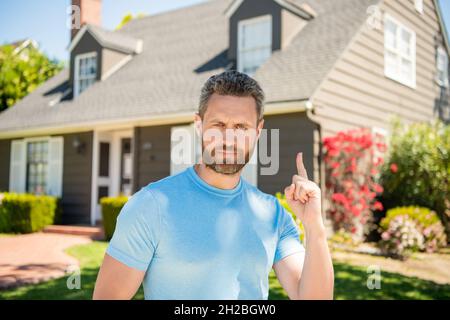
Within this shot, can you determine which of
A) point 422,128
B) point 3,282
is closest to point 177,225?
point 3,282

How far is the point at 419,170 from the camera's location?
26.8 feet

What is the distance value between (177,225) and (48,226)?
8.53 metres

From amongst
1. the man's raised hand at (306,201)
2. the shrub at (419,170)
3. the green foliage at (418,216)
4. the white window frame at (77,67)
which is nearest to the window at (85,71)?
the white window frame at (77,67)

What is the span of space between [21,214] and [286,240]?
22.4ft

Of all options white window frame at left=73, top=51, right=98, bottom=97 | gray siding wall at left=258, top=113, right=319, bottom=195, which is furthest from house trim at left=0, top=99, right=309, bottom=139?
white window frame at left=73, top=51, right=98, bottom=97

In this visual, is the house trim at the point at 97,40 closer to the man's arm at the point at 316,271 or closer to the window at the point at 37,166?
the window at the point at 37,166

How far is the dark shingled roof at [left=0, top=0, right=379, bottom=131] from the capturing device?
8156mm

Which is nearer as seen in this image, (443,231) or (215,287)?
(215,287)

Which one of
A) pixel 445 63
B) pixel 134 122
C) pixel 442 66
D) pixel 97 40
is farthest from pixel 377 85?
pixel 97 40

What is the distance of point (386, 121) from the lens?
32.4ft

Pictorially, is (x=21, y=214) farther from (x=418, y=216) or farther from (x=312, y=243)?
(x=312, y=243)

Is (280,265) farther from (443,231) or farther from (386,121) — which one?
(386,121)

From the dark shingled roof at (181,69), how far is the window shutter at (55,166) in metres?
0.64

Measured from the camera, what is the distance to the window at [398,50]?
946cm
